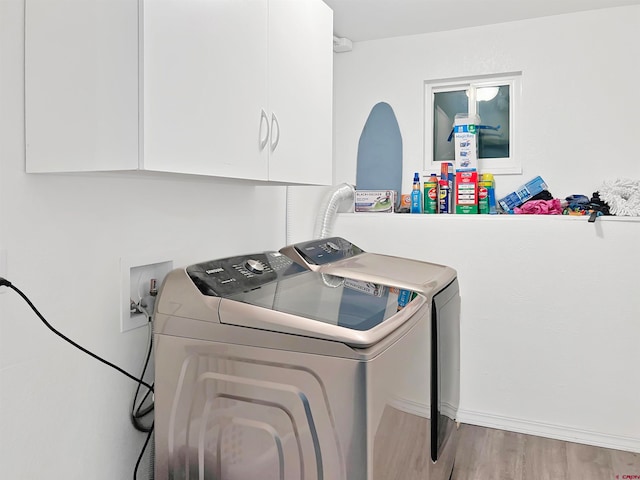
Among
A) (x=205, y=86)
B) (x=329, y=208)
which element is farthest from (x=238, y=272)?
(x=329, y=208)

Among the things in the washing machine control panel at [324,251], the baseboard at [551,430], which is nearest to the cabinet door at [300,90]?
the washing machine control panel at [324,251]

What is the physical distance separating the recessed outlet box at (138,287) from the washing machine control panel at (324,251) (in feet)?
1.77

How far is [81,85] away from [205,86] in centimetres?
29

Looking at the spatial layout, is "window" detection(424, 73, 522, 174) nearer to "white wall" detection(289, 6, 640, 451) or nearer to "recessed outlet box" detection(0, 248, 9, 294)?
"white wall" detection(289, 6, 640, 451)

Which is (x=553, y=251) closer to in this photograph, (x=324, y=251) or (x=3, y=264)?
(x=324, y=251)

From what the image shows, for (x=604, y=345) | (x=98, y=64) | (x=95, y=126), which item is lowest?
(x=604, y=345)

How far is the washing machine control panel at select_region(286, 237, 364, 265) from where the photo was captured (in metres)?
1.99

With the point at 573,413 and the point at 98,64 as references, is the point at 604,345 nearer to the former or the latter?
the point at 573,413

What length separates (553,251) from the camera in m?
2.60

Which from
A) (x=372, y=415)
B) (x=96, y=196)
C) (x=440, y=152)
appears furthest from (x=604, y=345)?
(x=96, y=196)

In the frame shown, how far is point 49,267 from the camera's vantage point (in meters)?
1.30

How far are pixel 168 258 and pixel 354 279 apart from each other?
65 centimetres

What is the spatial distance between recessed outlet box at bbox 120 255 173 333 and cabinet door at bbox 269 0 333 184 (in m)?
0.49

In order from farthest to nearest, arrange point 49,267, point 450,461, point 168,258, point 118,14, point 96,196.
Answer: point 450,461
point 168,258
point 96,196
point 49,267
point 118,14
